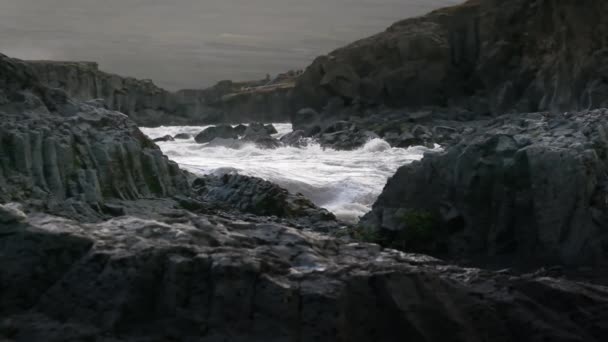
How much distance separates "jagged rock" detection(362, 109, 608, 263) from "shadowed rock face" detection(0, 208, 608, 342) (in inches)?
207

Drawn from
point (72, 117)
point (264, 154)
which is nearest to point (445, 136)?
point (264, 154)

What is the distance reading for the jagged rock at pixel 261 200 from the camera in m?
16.4

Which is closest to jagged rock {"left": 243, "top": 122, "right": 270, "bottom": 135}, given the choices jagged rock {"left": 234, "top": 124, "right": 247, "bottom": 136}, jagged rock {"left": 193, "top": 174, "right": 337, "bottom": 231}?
jagged rock {"left": 234, "top": 124, "right": 247, "bottom": 136}

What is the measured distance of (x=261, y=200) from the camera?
16.6 metres

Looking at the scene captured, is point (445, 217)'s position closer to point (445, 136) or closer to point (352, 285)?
point (352, 285)

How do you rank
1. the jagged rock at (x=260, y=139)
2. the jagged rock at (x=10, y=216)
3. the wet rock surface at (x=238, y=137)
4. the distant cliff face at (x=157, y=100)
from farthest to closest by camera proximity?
→ the distant cliff face at (x=157, y=100)
the wet rock surface at (x=238, y=137)
the jagged rock at (x=260, y=139)
the jagged rock at (x=10, y=216)

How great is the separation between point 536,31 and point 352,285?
49706mm

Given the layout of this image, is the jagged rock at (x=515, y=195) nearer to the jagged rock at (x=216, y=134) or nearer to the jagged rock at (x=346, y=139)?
the jagged rock at (x=346, y=139)

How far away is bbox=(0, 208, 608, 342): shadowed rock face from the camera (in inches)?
227

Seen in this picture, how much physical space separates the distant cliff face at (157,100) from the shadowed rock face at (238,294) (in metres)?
81.2

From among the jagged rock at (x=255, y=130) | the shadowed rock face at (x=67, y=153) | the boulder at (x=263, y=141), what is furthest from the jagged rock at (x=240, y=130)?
the shadowed rock face at (x=67, y=153)

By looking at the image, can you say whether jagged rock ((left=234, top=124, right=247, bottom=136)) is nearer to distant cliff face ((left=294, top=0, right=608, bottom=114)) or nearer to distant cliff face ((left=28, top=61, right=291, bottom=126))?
distant cliff face ((left=294, top=0, right=608, bottom=114))

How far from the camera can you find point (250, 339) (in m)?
5.67

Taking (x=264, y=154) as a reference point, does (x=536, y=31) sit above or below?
above
